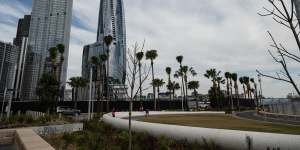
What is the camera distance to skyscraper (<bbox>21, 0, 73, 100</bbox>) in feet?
431

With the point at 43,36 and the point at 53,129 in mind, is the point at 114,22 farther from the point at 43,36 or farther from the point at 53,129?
the point at 53,129

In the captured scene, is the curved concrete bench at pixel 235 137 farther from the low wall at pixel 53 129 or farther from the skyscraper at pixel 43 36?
the skyscraper at pixel 43 36

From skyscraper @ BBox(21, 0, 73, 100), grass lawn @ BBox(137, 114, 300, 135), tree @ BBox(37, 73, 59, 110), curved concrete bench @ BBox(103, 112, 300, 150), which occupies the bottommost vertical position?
grass lawn @ BBox(137, 114, 300, 135)

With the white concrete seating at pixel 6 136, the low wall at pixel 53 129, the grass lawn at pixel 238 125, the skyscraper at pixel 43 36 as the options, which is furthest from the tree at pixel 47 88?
the skyscraper at pixel 43 36

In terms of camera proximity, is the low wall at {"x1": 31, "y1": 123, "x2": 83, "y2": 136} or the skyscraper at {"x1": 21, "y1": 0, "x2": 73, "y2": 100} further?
the skyscraper at {"x1": 21, "y1": 0, "x2": 73, "y2": 100}

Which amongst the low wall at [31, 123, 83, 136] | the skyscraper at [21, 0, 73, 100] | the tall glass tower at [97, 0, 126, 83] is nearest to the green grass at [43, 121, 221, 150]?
the low wall at [31, 123, 83, 136]

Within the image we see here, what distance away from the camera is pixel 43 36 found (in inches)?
6565

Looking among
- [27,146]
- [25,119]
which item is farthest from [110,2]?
[27,146]

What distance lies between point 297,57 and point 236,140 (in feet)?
22.7

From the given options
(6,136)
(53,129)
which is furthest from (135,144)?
(53,129)

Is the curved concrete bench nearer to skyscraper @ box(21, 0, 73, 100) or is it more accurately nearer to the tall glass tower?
skyscraper @ box(21, 0, 73, 100)

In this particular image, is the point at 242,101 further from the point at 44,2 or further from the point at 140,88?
the point at 44,2

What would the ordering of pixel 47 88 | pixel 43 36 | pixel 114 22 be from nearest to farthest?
pixel 47 88 < pixel 43 36 < pixel 114 22

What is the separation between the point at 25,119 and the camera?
75.5 feet
